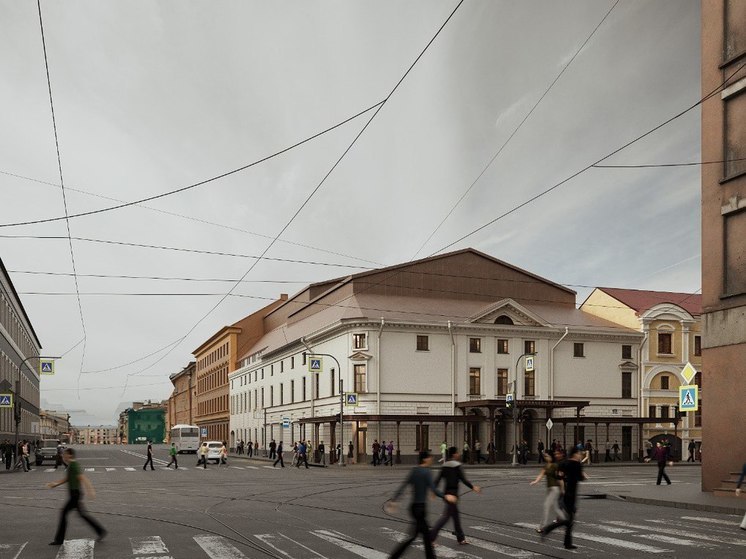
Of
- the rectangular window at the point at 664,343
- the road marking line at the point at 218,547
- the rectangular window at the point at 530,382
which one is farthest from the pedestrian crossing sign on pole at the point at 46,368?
the rectangular window at the point at 664,343

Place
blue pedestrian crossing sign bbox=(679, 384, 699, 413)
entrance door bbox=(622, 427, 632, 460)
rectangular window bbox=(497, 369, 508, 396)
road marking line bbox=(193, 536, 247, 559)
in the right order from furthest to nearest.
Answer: entrance door bbox=(622, 427, 632, 460)
rectangular window bbox=(497, 369, 508, 396)
blue pedestrian crossing sign bbox=(679, 384, 699, 413)
road marking line bbox=(193, 536, 247, 559)

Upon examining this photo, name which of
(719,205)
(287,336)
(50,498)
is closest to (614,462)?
(287,336)

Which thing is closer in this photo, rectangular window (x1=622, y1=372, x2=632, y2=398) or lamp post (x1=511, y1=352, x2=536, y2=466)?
lamp post (x1=511, y1=352, x2=536, y2=466)

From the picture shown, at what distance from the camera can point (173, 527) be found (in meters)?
17.2

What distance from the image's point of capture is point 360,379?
56.5m

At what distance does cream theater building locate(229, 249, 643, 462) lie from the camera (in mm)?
56250

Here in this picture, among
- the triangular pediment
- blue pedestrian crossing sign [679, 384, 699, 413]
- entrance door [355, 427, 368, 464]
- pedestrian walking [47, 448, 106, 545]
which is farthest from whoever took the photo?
the triangular pediment

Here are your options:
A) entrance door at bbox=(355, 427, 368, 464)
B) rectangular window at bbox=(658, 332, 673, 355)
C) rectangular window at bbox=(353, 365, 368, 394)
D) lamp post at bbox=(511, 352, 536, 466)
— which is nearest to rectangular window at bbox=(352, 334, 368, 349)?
rectangular window at bbox=(353, 365, 368, 394)

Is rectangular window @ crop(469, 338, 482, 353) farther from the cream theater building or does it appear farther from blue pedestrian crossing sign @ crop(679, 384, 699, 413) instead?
blue pedestrian crossing sign @ crop(679, 384, 699, 413)

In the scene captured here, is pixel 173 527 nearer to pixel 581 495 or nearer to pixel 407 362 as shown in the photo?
pixel 581 495

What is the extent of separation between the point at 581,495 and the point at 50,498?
16747 mm

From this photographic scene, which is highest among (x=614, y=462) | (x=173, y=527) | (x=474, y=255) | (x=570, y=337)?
(x=474, y=255)

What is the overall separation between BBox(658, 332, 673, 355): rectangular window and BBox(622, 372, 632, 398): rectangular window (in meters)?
3.15

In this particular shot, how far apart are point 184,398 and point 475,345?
328 ft
